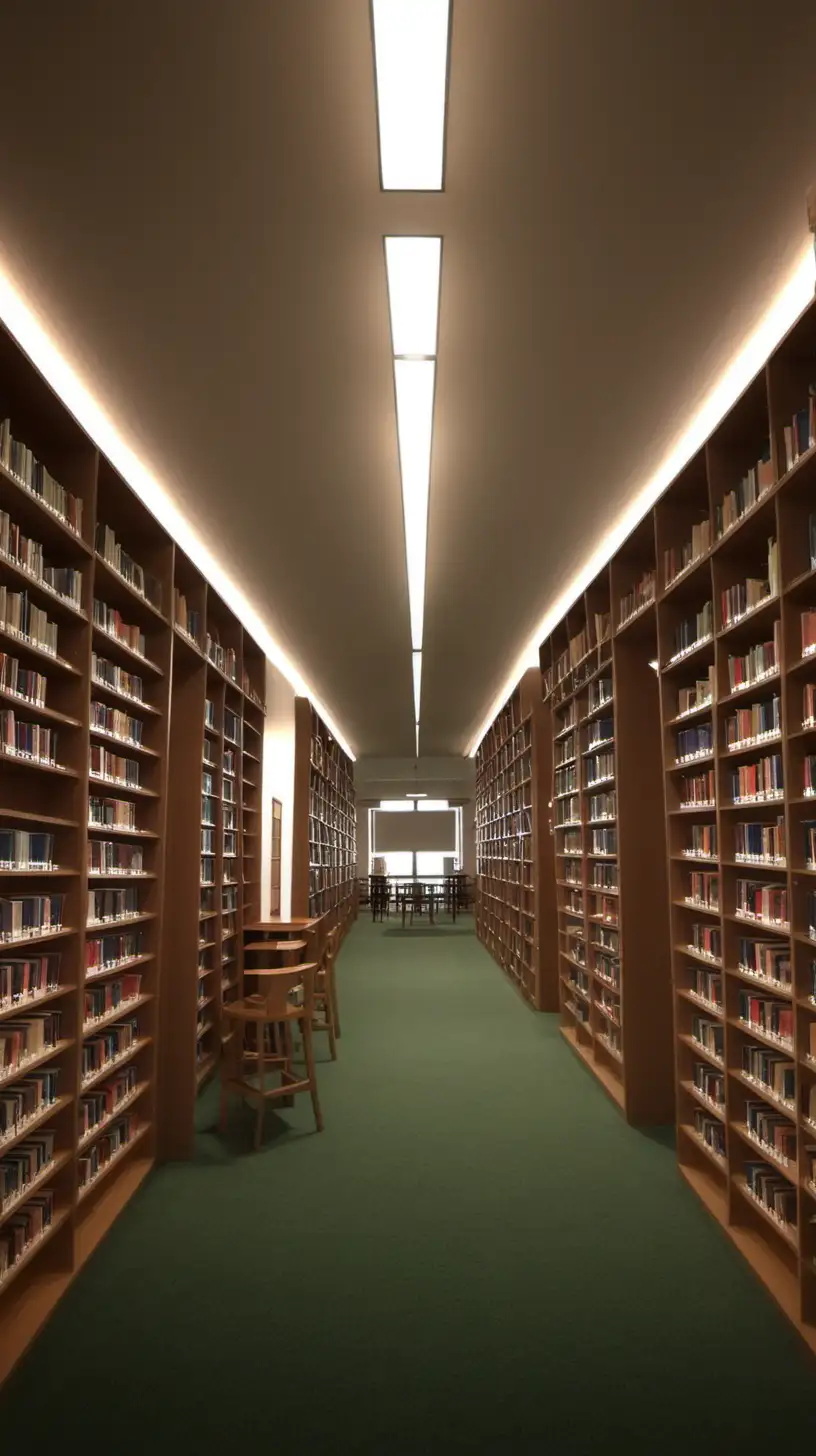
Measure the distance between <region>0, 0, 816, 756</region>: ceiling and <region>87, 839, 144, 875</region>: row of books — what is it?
1.96 m

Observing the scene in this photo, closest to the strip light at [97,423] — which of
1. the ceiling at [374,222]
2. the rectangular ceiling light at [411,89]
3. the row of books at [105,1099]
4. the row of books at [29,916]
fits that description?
the ceiling at [374,222]

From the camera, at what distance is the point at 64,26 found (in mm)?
→ 2139

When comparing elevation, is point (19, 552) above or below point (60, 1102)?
above

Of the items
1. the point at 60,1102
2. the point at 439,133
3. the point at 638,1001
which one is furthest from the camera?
the point at 638,1001

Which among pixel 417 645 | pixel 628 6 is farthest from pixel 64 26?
pixel 417 645

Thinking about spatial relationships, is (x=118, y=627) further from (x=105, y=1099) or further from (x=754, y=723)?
(x=754, y=723)

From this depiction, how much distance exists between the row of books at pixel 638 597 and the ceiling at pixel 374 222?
0.61m

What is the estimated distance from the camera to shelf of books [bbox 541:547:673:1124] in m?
4.93

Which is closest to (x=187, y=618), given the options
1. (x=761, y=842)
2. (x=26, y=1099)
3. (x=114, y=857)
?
(x=114, y=857)

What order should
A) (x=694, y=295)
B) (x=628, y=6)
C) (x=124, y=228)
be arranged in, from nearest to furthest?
(x=628, y=6) < (x=124, y=228) < (x=694, y=295)

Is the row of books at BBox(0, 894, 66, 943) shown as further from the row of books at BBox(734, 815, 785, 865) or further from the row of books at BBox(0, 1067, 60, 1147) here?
the row of books at BBox(734, 815, 785, 865)

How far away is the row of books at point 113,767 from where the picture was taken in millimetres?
3779

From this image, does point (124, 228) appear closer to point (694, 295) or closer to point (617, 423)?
point (694, 295)

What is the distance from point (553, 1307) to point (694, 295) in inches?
138
